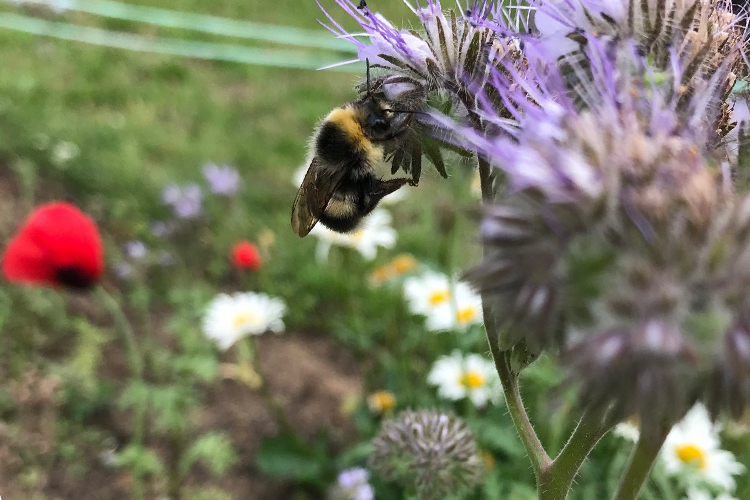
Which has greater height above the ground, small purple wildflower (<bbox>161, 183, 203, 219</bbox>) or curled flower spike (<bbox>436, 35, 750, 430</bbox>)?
curled flower spike (<bbox>436, 35, 750, 430</bbox>)

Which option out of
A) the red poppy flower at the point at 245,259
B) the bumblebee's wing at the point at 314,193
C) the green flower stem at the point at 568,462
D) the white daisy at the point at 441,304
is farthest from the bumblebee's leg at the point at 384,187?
the red poppy flower at the point at 245,259

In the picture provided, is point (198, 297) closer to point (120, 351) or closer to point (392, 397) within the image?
point (120, 351)

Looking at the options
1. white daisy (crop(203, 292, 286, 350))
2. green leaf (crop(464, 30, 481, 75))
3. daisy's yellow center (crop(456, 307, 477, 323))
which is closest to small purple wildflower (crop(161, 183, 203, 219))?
white daisy (crop(203, 292, 286, 350))

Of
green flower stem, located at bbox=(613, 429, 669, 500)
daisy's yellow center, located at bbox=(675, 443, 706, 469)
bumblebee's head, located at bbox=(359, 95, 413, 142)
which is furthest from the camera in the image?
daisy's yellow center, located at bbox=(675, 443, 706, 469)

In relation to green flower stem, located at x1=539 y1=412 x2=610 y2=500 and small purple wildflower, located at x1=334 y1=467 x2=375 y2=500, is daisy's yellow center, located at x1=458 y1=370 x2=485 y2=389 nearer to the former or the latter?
small purple wildflower, located at x1=334 y1=467 x2=375 y2=500

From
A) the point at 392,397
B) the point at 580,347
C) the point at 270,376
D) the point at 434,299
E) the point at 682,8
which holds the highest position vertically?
the point at 682,8

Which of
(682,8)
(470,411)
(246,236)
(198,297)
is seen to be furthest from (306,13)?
(682,8)
